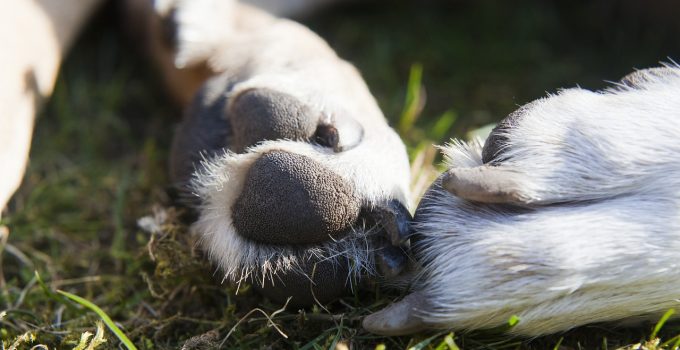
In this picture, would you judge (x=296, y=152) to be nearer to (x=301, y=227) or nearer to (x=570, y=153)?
(x=301, y=227)

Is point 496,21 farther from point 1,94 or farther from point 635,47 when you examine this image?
point 1,94

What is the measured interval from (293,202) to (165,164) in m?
0.84

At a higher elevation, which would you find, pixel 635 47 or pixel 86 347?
pixel 635 47

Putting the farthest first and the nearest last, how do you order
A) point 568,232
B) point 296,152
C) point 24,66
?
point 24,66, point 296,152, point 568,232

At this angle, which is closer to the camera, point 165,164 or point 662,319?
point 662,319

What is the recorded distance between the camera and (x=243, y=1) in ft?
6.32

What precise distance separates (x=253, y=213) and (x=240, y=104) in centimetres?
27

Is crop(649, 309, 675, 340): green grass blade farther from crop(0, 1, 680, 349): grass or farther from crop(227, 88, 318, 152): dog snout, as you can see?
crop(227, 88, 318, 152): dog snout

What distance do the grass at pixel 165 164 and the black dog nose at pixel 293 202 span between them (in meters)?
0.16

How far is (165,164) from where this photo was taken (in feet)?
6.13

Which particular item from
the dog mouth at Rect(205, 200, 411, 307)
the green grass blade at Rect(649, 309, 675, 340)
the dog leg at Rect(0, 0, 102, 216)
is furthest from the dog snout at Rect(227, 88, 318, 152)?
the green grass blade at Rect(649, 309, 675, 340)

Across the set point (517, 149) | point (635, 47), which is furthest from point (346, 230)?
point (635, 47)

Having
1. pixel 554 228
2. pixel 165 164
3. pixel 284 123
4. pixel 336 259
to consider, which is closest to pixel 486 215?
pixel 554 228

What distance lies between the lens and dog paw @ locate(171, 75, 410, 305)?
1137 millimetres
